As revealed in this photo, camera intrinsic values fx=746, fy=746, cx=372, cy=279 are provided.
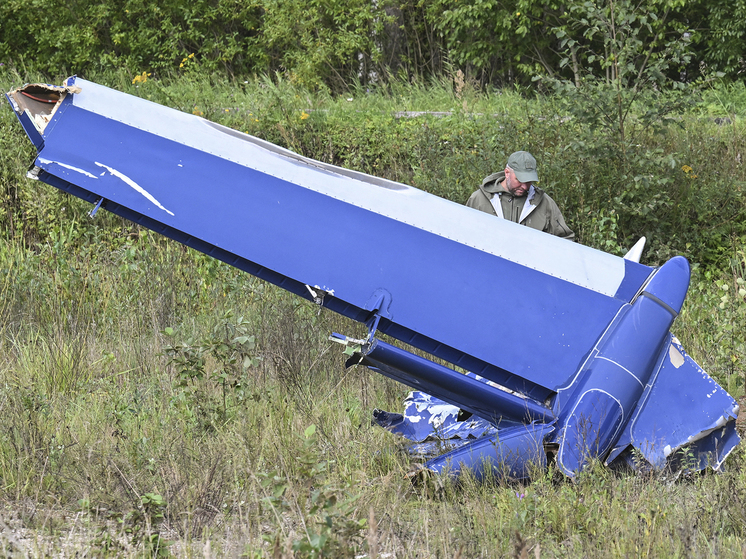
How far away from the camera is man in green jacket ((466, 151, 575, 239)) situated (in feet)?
17.5

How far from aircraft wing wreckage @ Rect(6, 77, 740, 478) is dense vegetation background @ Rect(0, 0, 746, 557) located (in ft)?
0.93

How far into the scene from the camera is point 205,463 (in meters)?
3.58

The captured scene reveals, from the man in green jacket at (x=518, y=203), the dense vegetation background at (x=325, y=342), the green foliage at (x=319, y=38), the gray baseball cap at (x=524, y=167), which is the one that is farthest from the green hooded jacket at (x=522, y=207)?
the green foliage at (x=319, y=38)

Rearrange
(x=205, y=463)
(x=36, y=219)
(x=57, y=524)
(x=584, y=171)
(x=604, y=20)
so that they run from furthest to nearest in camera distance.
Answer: (x=36, y=219) < (x=584, y=171) < (x=604, y=20) < (x=205, y=463) < (x=57, y=524)

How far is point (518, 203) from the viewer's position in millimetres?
5398

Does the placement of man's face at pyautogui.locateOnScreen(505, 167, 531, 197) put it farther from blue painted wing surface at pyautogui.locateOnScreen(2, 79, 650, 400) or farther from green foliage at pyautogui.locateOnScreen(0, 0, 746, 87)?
green foliage at pyautogui.locateOnScreen(0, 0, 746, 87)

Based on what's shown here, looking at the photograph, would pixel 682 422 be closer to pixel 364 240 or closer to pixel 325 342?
pixel 364 240

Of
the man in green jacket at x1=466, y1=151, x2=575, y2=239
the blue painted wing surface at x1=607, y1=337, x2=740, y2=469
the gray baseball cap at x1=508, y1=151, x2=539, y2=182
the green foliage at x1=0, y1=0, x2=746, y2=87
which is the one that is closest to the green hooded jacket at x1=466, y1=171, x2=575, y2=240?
the man in green jacket at x1=466, y1=151, x2=575, y2=239

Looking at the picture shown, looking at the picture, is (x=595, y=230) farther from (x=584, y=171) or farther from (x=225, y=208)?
(x=225, y=208)

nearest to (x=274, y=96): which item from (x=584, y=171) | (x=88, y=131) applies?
(x=584, y=171)

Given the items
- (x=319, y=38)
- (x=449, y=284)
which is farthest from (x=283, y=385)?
(x=319, y=38)

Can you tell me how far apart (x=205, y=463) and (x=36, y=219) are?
18.9 ft

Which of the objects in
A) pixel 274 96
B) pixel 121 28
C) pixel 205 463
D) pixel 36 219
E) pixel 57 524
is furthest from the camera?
pixel 121 28

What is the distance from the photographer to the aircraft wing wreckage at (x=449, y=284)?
3.52 meters
